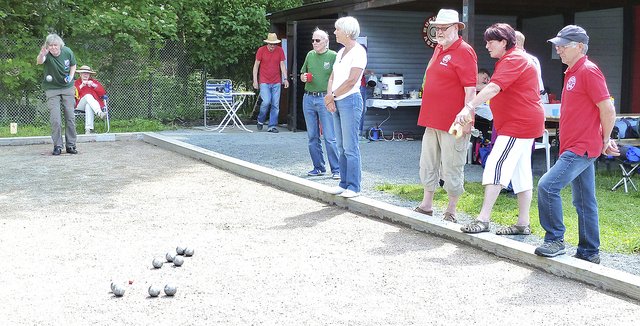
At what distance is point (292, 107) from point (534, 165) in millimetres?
6849

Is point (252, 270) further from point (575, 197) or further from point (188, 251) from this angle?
→ point (575, 197)

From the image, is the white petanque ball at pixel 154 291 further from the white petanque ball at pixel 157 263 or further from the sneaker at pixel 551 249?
the sneaker at pixel 551 249

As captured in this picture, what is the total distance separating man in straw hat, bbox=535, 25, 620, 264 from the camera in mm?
5215

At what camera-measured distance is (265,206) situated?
26.4 feet

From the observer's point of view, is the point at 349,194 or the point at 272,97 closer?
the point at 349,194

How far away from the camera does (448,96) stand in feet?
21.7

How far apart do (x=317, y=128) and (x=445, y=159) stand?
3.20 m

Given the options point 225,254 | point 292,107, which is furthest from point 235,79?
point 225,254

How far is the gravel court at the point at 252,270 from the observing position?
15.0 feet

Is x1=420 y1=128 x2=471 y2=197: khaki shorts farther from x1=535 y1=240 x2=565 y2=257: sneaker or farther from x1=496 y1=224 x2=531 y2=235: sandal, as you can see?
x1=535 y1=240 x2=565 y2=257: sneaker

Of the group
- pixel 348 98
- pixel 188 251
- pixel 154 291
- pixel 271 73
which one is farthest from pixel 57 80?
pixel 154 291

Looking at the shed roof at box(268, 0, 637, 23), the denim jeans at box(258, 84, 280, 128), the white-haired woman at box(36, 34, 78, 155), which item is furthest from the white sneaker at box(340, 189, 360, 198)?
the denim jeans at box(258, 84, 280, 128)

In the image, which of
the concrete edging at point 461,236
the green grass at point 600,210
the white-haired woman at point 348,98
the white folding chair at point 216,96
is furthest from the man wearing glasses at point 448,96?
the white folding chair at point 216,96

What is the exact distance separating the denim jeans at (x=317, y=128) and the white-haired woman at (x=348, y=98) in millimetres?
1191
